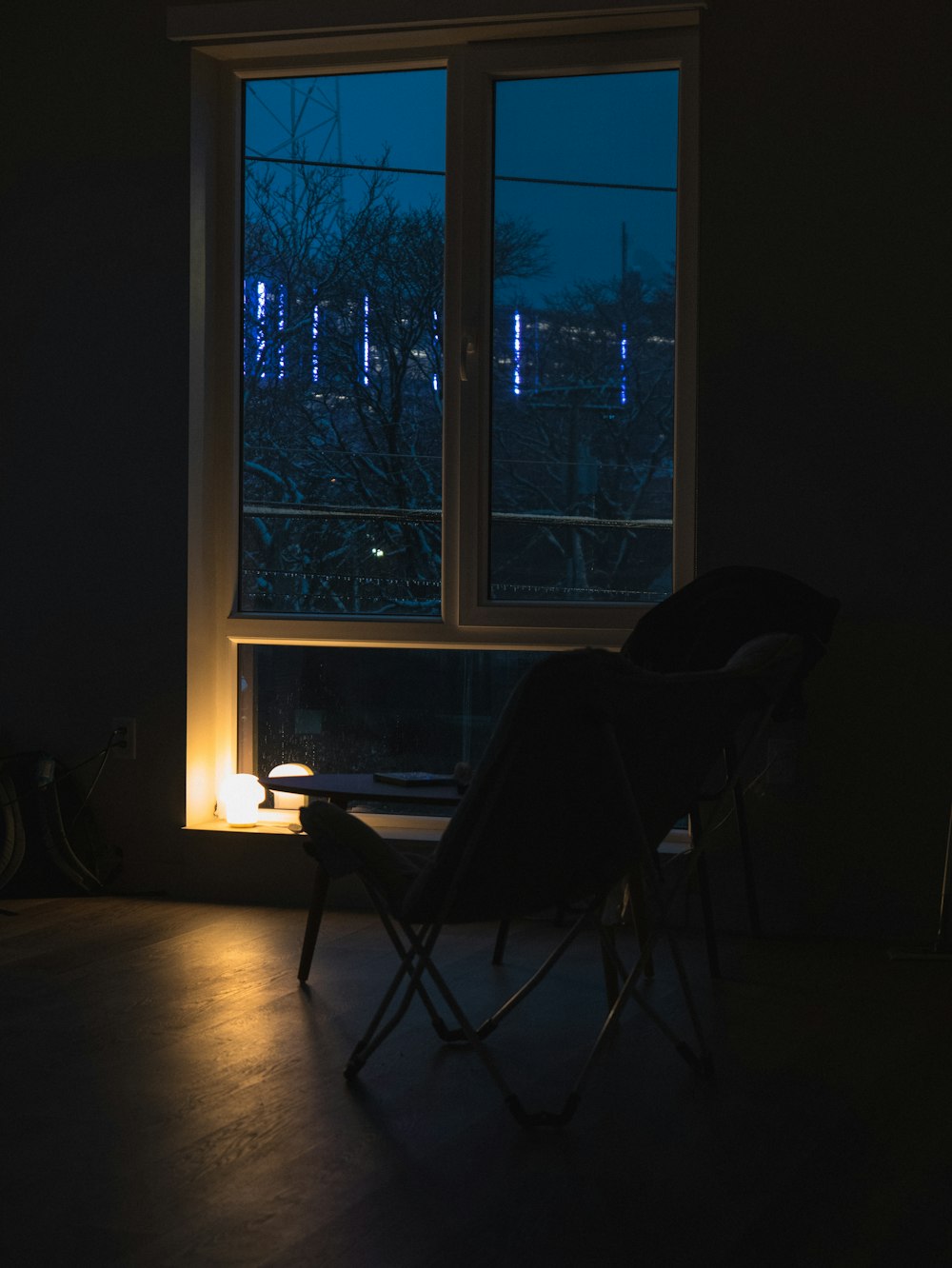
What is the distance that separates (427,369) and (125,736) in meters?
1.60

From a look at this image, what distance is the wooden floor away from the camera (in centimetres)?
205

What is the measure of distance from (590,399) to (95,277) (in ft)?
5.68

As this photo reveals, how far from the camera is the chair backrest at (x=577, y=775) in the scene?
2.41m

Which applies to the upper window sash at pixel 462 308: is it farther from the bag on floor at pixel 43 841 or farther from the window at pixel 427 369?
the bag on floor at pixel 43 841

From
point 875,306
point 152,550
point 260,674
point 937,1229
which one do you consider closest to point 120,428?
point 152,550

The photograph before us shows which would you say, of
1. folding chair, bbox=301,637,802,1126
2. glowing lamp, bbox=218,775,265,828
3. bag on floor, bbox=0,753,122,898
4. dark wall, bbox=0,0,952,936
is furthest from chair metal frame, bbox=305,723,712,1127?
bag on floor, bbox=0,753,122,898

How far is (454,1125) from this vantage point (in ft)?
8.28

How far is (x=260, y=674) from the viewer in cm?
480

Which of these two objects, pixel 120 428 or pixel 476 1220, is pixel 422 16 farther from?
pixel 476 1220

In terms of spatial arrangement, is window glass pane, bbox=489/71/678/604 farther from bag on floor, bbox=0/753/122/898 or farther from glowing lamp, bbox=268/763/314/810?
bag on floor, bbox=0/753/122/898

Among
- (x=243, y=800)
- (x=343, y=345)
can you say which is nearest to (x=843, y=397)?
(x=343, y=345)

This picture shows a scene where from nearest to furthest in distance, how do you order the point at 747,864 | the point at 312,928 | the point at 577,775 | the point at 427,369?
the point at 577,775 → the point at 312,928 → the point at 747,864 → the point at 427,369

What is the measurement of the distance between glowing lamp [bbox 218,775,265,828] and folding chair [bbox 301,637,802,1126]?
1.99 meters

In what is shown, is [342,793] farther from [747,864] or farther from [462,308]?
[462,308]
